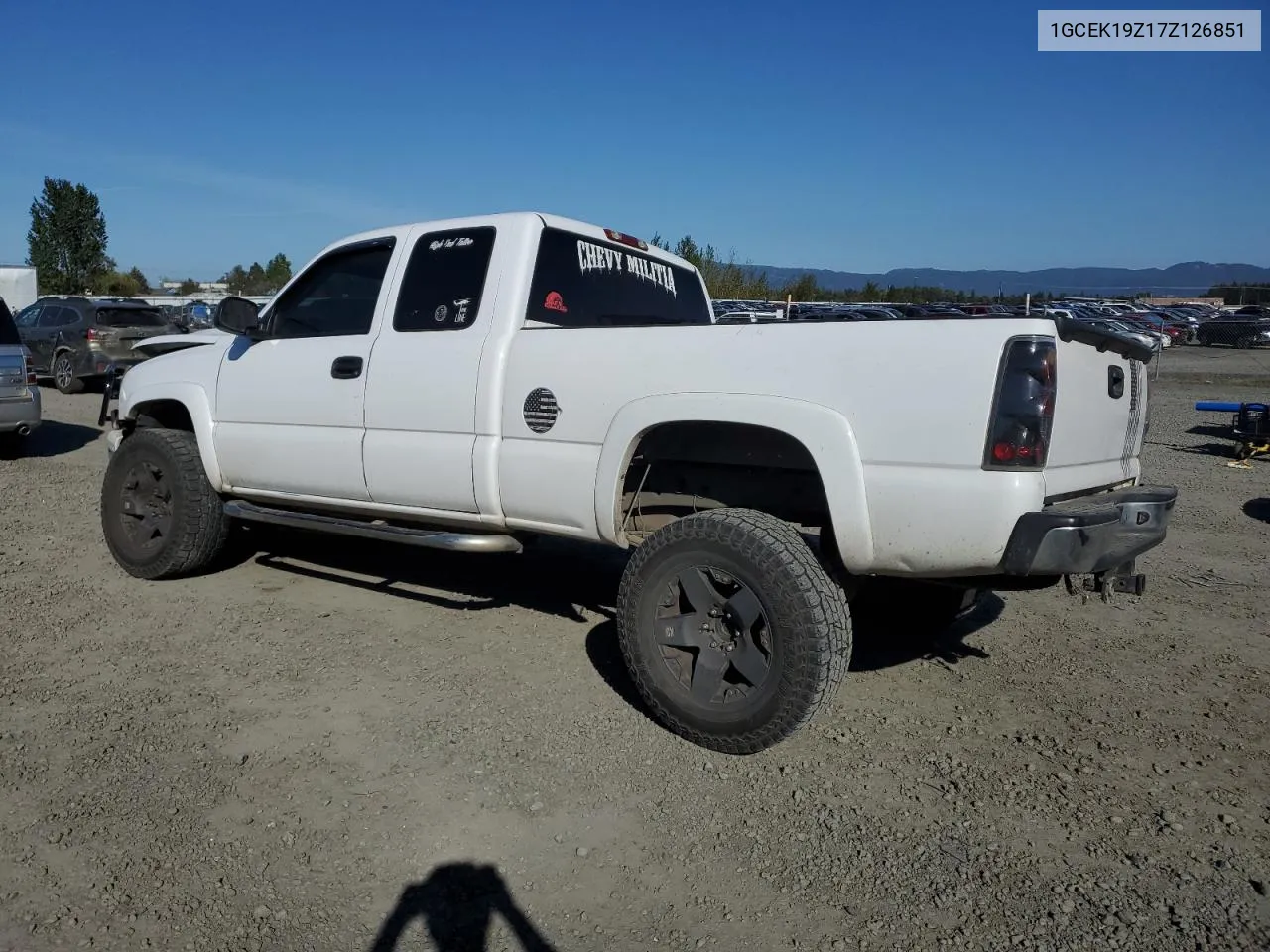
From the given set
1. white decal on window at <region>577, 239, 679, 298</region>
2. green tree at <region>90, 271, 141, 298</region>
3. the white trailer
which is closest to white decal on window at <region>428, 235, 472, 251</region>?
white decal on window at <region>577, 239, 679, 298</region>

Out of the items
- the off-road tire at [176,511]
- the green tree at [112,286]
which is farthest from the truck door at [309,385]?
the green tree at [112,286]

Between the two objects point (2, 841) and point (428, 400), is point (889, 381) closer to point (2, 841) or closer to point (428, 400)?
point (428, 400)

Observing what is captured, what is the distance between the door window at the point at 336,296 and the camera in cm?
512

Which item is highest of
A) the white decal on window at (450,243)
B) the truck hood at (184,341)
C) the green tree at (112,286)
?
the green tree at (112,286)

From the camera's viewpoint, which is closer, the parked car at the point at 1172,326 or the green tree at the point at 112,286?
the parked car at the point at 1172,326

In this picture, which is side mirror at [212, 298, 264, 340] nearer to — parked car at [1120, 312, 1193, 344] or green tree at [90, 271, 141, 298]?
parked car at [1120, 312, 1193, 344]

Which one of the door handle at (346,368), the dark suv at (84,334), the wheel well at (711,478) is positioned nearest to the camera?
the wheel well at (711,478)

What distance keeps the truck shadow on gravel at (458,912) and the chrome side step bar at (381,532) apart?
1.68 m

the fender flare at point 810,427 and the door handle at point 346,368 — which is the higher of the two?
the door handle at point 346,368

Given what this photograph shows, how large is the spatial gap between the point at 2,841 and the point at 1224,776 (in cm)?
410

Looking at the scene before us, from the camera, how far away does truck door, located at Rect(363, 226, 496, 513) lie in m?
4.46

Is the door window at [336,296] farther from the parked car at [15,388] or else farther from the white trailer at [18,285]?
the white trailer at [18,285]

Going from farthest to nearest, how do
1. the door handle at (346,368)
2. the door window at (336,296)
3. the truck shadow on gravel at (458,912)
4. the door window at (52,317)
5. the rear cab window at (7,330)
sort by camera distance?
the door window at (52,317) < the rear cab window at (7,330) < the door window at (336,296) < the door handle at (346,368) < the truck shadow on gravel at (458,912)

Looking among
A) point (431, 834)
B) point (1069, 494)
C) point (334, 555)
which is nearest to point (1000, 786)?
point (1069, 494)
